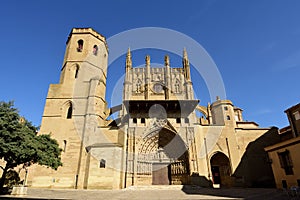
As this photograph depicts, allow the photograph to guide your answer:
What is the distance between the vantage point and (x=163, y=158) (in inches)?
679

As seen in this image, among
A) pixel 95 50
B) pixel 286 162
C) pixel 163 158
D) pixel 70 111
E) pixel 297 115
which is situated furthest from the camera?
pixel 95 50

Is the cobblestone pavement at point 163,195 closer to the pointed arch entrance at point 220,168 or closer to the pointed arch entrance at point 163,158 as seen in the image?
the pointed arch entrance at point 163,158

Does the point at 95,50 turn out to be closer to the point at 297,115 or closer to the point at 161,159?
the point at 161,159

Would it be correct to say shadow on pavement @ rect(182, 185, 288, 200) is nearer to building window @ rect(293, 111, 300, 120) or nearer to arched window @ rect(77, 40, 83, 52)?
building window @ rect(293, 111, 300, 120)

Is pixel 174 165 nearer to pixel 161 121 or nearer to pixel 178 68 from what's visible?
pixel 161 121

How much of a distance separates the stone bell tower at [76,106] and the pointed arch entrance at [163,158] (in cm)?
501

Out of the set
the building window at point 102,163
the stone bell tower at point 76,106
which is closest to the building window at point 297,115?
the building window at point 102,163

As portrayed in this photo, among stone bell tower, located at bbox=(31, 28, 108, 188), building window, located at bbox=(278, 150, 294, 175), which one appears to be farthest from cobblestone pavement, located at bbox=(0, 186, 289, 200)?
stone bell tower, located at bbox=(31, 28, 108, 188)

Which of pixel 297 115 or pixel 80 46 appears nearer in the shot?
pixel 297 115

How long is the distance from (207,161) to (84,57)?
17530 mm

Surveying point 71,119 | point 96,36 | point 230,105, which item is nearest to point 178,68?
point 230,105

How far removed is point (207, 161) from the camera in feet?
56.0

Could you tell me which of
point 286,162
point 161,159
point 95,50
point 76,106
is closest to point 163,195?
point 161,159

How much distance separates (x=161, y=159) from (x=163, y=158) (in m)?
0.24
